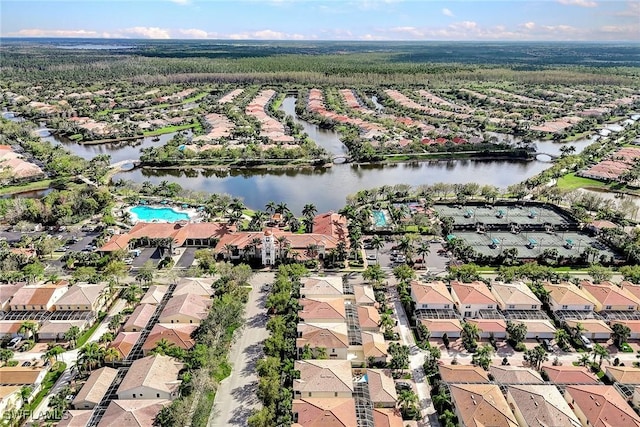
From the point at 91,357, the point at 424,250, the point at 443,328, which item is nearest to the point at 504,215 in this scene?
the point at 424,250

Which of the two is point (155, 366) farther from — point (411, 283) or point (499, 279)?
point (499, 279)

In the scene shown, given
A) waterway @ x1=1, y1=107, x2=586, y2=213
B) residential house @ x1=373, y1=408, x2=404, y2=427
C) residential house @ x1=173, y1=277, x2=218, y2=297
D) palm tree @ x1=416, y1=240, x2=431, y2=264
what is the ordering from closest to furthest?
1. residential house @ x1=373, y1=408, x2=404, y2=427
2. residential house @ x1=173, y1=277, x2=218, y2=297
3. palm tree @ x1=416, y1=240, x2=431, y2=264
4. waterway @ x1=1, y1=107, x2=586, y2=213

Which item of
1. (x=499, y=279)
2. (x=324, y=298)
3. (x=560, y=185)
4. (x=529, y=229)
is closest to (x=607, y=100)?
(x=560, y=185)

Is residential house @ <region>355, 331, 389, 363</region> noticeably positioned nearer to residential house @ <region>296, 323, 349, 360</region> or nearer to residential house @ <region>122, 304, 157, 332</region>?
residential house @ <region>296, 323, 349, 360</region>

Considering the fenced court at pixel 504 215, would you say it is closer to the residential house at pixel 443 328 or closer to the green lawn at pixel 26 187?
the residential house at pixel 443 328

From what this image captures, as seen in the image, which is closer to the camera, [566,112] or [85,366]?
[85,366]

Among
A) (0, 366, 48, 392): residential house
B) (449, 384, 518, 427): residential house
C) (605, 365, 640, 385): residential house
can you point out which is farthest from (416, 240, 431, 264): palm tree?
(0, 366, 48, 392): residential house

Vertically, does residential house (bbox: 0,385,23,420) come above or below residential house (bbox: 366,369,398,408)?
above
